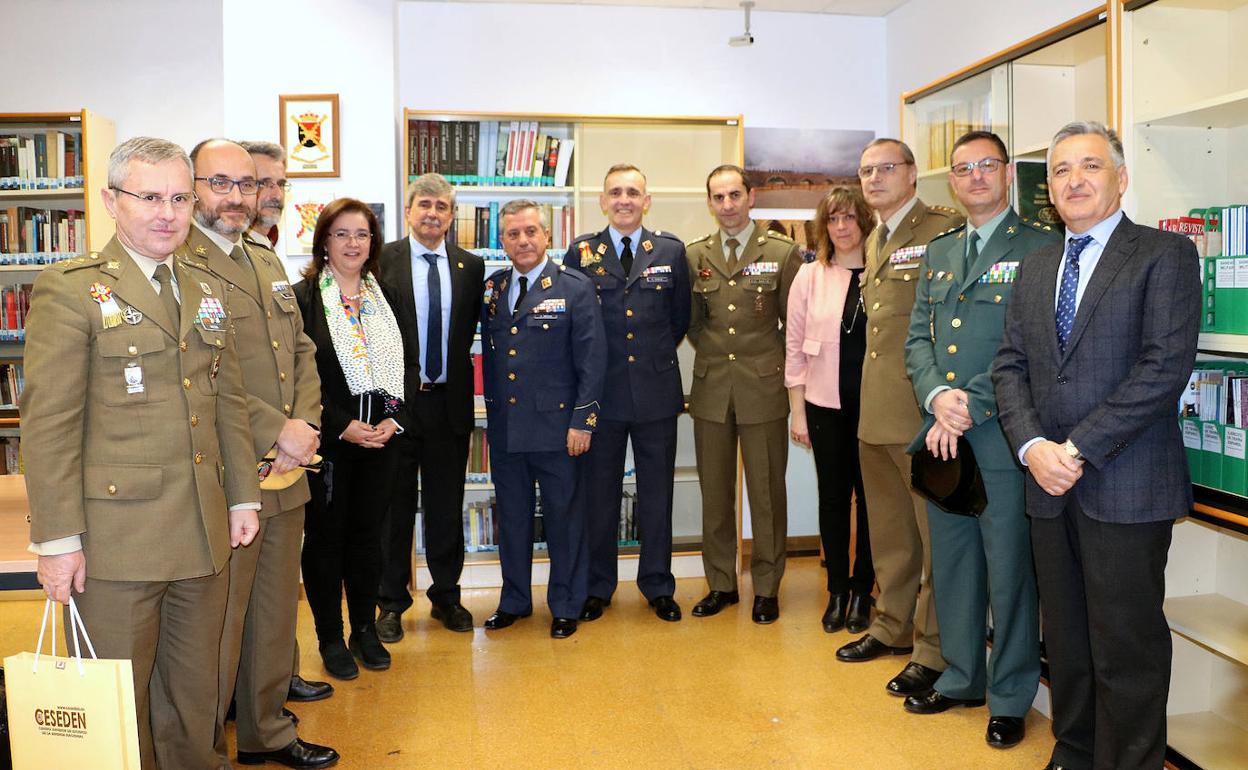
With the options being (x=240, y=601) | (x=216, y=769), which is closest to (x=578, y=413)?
(x=240, y=601)

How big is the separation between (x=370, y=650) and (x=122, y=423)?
A: 191cm

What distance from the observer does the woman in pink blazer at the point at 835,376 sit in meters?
4.02

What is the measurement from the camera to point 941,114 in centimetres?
402

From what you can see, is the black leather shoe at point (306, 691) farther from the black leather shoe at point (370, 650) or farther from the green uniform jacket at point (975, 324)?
the green uniform jacket at point (975, 324)

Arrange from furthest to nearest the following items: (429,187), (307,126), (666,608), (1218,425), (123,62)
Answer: (123,62), (307,126), (666,608), (429,187), (1218,425)

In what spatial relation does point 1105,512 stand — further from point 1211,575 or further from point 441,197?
point 441,197

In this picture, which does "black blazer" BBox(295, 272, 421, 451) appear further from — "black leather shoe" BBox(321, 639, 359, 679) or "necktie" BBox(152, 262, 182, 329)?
"necktie" BBox(152, 262, 182, 329)

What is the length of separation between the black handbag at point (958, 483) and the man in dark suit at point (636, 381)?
1446 millimetres

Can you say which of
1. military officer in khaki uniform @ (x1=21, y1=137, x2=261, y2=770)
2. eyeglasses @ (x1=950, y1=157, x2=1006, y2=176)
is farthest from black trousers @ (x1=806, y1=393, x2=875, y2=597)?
military officer in khaki uniform @ (x1=21, y1=137, x2=261, y2=770)

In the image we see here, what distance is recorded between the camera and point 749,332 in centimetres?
428

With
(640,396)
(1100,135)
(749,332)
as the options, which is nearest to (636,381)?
(640,396)

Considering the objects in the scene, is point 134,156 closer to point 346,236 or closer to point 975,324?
point 346,236

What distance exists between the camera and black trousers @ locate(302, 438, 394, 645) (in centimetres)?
346

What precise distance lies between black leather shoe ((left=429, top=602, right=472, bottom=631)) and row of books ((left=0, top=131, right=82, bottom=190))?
307 centimetres
